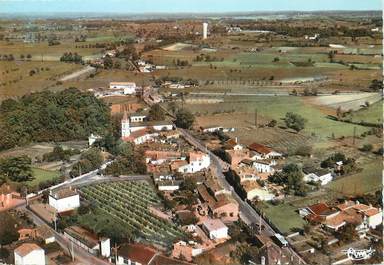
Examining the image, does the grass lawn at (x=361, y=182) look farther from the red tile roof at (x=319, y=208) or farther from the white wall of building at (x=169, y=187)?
the white wall of building at (x=169, y=187)

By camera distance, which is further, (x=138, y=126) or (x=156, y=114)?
(x=156, y=114)

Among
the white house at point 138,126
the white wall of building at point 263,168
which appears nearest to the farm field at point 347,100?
the white house at point 138,126

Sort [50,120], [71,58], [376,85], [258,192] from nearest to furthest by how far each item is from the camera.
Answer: [258,192] → [50,120] → [376,85] → [71,58]

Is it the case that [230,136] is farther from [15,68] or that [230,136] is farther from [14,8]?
[15,68]

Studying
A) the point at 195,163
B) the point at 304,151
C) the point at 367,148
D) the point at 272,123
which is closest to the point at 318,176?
the point at 304,151

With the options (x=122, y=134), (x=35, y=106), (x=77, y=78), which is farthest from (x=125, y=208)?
(x=77, y=78)

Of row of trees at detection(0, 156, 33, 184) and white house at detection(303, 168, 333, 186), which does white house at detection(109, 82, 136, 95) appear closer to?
row of trees at detection(0, 156, 33, 184)

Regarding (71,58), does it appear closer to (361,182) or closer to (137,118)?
(137,118)
